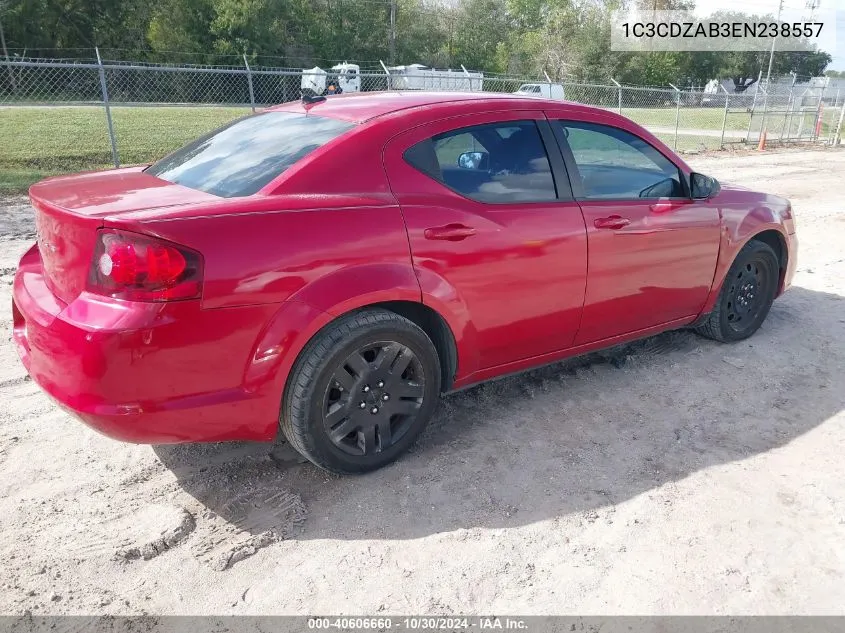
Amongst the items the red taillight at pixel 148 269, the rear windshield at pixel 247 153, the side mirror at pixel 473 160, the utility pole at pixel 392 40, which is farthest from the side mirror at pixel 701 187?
the utility pole at pixel 392 40

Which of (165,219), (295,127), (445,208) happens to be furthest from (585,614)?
Answer: (295,127)

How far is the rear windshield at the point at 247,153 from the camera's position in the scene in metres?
2.86

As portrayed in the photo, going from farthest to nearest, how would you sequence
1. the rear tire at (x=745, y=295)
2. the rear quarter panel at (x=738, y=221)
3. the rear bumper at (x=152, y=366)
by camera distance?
the rear tire at (x=745, y=295), the rear quarter panel at (x=738, y=221), the rear bumper at (x=152, y=366)

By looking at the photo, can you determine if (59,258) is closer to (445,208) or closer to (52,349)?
(52,349)

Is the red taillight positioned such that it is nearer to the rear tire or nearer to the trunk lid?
the trunk lid

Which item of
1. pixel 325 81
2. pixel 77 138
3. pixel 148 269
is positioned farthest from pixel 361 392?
pixel 77 138

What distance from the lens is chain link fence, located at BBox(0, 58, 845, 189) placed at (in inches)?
485

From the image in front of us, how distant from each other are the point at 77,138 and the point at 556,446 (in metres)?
14.3

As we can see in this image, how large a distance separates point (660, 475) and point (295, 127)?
237cm

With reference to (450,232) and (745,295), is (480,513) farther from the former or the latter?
(745,295)

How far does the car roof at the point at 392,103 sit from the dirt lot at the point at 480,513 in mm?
1599

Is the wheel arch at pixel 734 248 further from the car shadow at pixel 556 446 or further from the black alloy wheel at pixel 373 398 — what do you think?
the black alloy wheel at pixel 373 398

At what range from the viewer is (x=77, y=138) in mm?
14227

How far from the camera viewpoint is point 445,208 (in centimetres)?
299
